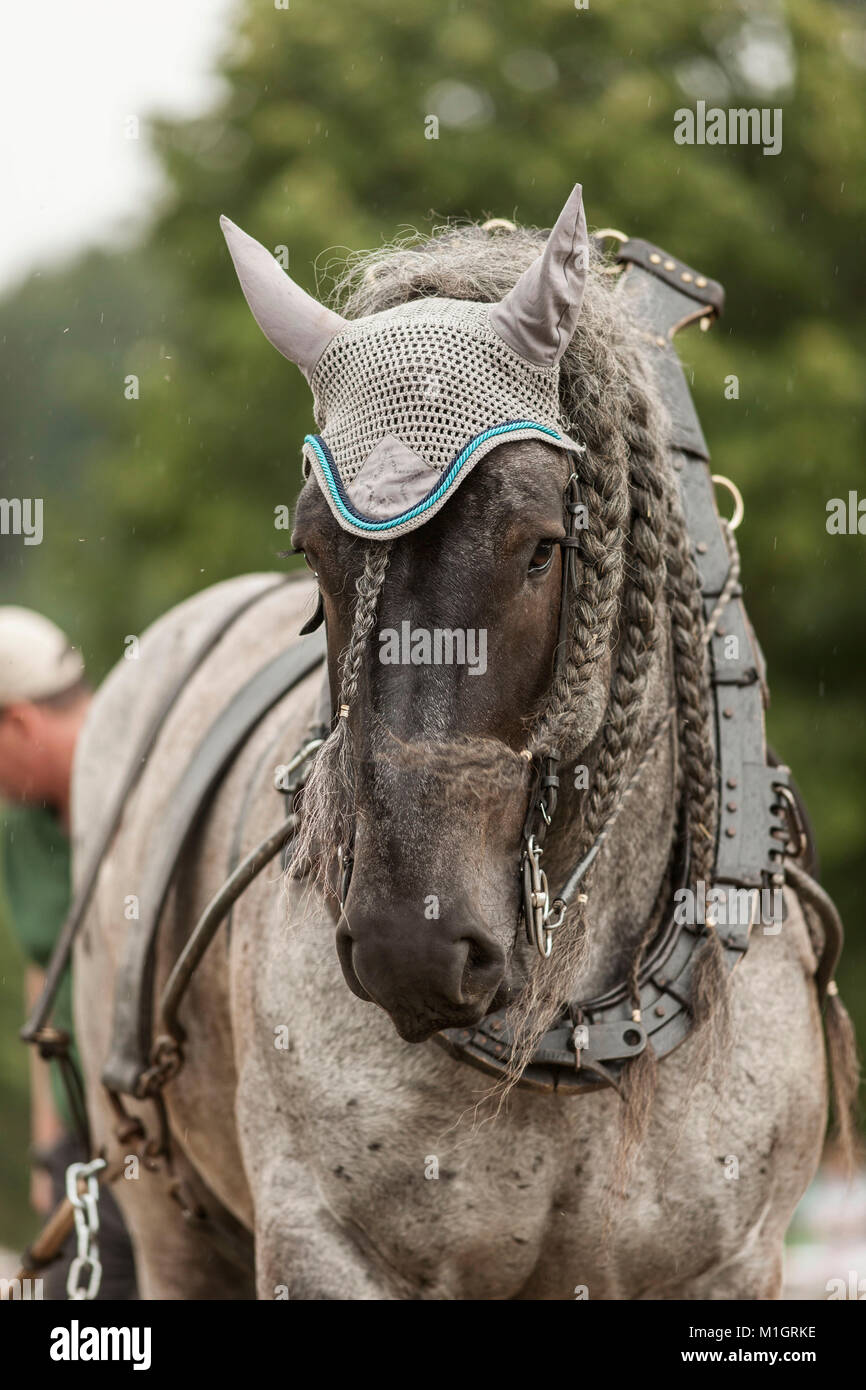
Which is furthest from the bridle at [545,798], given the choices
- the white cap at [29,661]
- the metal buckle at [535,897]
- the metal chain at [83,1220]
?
the white cap at [29,661]

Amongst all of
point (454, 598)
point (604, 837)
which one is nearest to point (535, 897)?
point (604, 837)

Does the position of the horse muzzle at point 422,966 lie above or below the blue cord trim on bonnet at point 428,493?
below

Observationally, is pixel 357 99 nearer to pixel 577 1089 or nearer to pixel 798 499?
pixel 798 499

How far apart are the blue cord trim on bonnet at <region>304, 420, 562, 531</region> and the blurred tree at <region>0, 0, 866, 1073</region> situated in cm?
561

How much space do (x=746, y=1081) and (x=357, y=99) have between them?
758 centimetres

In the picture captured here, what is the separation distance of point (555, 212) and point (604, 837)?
6568 mm

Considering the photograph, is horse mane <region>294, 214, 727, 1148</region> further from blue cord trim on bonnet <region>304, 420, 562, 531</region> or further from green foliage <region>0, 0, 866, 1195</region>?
green foliage <region>0, 0, 866, 1195</region>

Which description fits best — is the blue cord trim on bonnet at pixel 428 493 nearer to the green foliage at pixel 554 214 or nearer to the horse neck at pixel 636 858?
the horse neck at pixel 636 858

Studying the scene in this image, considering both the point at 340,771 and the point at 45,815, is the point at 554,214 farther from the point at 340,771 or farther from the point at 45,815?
the point at 340,771

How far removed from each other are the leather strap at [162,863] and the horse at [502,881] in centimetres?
25

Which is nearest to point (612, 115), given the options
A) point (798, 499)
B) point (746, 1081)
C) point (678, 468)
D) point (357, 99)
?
point (357, 99)

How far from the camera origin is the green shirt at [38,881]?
5.25 meters

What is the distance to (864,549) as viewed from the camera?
8.10 m
